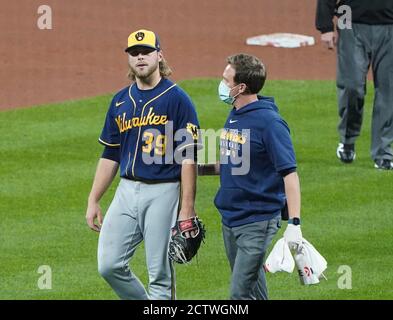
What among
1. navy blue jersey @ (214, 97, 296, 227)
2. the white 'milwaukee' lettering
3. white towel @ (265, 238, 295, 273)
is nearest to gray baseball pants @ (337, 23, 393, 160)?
the white 'milwaukee' lettering

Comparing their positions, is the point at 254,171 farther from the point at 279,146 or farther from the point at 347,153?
the point at 347,153

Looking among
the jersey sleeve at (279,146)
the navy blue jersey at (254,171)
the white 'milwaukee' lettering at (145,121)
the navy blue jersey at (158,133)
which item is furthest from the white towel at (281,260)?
the white 'milwaukee' lettering at (145,121)

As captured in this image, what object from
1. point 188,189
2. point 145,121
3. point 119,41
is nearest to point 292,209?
point 188,189

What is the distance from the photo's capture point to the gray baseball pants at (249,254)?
7637mm

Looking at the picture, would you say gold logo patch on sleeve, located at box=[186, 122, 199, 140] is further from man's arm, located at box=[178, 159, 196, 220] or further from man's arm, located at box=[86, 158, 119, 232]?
man's arm, located at box=[86, 158, 119, 232]

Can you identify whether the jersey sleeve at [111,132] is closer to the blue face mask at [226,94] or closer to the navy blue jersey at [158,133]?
the navy blue jersey at [158,133]

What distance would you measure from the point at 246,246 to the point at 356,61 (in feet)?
18.4

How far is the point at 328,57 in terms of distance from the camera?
2012cm

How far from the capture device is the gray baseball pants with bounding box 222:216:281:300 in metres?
7.64

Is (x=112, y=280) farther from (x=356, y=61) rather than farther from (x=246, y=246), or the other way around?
(x=356, y=61)

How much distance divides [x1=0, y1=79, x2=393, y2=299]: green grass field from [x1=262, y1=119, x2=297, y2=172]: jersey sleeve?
1.69m

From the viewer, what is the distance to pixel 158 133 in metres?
8.08

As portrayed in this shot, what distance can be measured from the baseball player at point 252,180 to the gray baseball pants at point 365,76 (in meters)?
5.20
